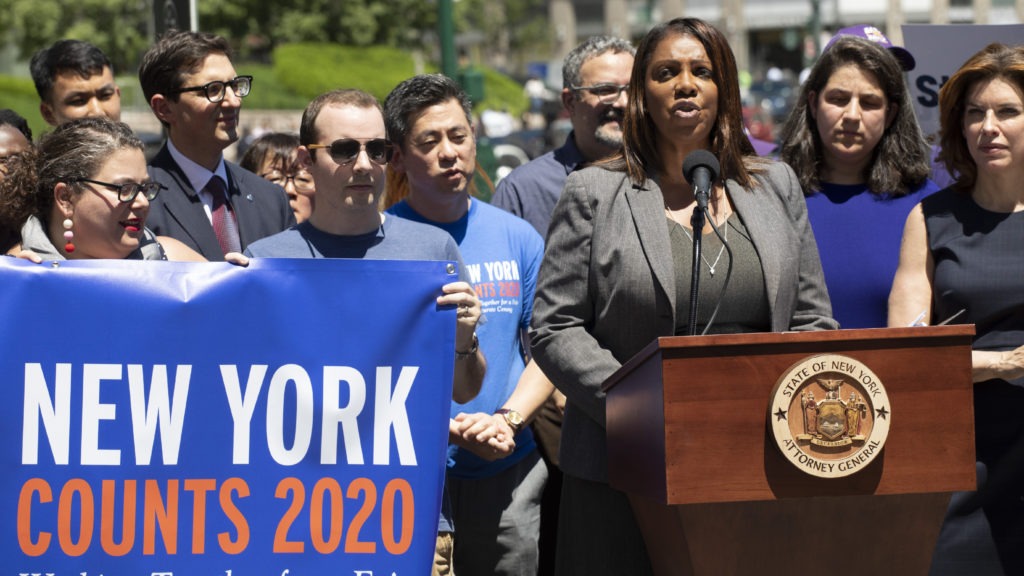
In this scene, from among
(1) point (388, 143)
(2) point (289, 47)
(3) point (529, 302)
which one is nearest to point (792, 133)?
(3) point (529, 302)

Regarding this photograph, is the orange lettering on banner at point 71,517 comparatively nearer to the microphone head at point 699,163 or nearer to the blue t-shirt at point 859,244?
the microphone head at point 699,163

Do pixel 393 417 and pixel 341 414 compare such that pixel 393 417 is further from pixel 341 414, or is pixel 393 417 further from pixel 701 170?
pixel 701 170

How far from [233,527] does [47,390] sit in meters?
0.66

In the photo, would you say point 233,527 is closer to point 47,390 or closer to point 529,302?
point 47,390

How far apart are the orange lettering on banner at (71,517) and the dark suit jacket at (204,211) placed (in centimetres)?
145

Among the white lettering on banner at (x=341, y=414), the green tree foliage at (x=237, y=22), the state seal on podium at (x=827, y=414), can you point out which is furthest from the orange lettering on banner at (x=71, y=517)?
the green tree foliage at (x=237, y=22)

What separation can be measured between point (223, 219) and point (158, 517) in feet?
5.85

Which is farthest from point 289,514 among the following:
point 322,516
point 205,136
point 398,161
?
point 205,136

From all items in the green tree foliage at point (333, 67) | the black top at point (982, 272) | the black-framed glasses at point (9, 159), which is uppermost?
the green tree foliage at point (333, 67)

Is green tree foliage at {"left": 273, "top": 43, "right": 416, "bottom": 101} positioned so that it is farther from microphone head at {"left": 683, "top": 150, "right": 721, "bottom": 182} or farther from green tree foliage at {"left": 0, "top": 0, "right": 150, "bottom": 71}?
microphone head at {"left": 683, "top": 150, "right": 721, "bottom": 182}

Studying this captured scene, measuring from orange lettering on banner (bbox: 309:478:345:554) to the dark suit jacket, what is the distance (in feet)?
4.89

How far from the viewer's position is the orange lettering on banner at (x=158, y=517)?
4051mm

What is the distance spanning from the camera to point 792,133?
551 centimetres

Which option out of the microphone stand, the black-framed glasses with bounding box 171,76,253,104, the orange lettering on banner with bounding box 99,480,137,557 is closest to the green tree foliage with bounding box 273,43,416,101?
the black-framed glasses with bounding box 171,76,253,104
